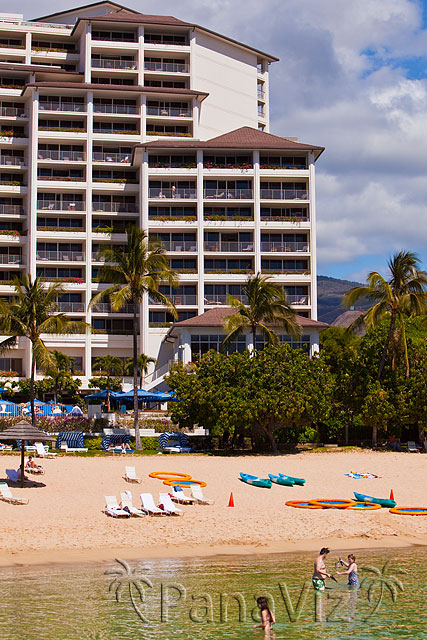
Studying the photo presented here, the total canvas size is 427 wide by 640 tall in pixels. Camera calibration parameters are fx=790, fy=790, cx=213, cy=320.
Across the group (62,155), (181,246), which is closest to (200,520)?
(181,246)

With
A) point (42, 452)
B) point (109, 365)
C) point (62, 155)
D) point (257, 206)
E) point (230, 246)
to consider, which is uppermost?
point (62, 155)

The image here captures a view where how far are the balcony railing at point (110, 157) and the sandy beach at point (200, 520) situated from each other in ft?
164

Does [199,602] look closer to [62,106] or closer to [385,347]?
[385,347]

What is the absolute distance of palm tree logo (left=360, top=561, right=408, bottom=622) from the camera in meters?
18.5

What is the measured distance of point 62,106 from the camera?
263 feet

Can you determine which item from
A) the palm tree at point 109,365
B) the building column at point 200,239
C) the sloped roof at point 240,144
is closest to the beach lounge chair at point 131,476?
the palm tree at point 109,365

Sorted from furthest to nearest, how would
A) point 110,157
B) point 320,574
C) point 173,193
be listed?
point 110,157
point 173,193
point 320,574

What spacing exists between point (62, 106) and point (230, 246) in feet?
75.1

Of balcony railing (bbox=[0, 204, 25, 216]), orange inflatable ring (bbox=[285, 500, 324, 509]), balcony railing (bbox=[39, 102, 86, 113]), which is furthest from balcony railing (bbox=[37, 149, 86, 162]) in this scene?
orange inflatable ring (bbox=[285, 500, 324, 509])

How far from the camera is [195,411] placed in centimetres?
4031

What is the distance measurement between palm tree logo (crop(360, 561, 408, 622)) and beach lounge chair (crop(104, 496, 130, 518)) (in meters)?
8.00

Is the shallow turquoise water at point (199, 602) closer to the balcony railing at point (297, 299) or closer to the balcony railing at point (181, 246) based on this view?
the balcony railing at point (297, 299)

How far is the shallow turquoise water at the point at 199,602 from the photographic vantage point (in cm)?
1576

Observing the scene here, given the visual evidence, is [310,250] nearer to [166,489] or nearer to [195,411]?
[195,411]
